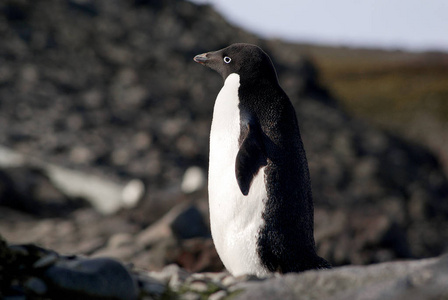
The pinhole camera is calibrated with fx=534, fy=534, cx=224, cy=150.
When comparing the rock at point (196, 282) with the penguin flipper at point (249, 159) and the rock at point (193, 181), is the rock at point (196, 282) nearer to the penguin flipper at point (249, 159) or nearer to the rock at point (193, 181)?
the penguin flipper at point (249, 159)

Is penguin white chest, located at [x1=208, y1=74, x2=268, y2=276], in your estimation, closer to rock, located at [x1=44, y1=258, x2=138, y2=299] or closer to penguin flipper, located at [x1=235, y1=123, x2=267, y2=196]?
penguin flipper, located at [x1=235, y1=123, x2=267, y2=196]

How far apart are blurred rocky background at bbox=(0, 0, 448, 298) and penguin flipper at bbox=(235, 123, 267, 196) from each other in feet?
8.10

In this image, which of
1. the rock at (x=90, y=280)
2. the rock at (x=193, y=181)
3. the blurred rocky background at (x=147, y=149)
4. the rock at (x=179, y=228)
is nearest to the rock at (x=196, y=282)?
the rock at (x=90, y=280)

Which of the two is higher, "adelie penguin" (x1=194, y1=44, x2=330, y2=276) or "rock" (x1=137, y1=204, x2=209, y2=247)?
"adelie penguin" (x1=194, y1=44, x2=330, y2=276)

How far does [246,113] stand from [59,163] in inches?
387

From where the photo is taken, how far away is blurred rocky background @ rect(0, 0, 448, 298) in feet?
26.0

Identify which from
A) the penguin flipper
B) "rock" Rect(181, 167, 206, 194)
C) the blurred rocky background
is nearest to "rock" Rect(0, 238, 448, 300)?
the penguin flipper

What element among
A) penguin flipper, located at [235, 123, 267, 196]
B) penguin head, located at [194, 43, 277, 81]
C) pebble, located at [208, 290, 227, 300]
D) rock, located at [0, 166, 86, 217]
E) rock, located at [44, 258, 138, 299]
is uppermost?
penguin head, located at [194, 43, 277, 81]

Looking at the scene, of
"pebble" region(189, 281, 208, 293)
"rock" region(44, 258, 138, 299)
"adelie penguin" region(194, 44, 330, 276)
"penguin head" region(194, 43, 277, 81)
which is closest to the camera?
"rock" region(44, 258, 138, 299)

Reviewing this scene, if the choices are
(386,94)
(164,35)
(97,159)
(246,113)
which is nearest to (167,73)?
(164,35)

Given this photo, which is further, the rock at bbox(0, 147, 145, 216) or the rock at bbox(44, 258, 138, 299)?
the rock at bbox(0, 147, 145, 216)

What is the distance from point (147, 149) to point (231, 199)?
11166 mm

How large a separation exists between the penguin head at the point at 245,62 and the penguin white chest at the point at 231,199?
8 centimetres

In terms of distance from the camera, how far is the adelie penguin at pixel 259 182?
134 inches
